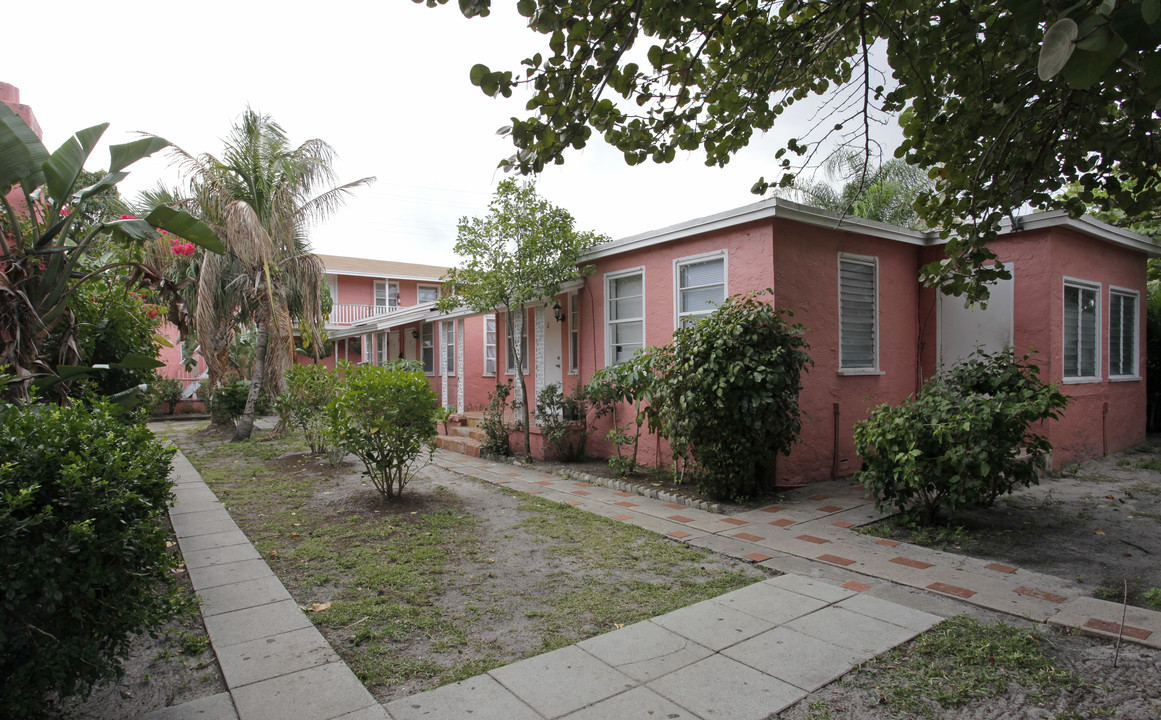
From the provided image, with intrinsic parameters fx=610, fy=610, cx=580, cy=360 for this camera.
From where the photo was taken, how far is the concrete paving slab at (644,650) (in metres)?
3.33

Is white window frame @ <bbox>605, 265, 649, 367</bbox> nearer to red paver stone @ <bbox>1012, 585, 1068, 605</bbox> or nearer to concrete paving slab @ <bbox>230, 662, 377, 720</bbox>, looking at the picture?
red paver stone @ <bbox>1012, 585, 1068, 605</bbox>

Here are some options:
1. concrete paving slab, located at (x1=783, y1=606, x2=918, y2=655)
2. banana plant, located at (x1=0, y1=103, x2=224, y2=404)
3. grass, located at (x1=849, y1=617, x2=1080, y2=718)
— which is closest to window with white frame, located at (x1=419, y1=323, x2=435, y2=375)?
banana plant, located at (x1=0, y1=103, x2=224, y2=404)

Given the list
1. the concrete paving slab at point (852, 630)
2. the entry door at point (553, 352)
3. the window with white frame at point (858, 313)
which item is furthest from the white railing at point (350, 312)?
the concrete paving slab at point (852, 630)

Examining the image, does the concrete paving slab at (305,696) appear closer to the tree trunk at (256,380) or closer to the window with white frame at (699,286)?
the window with white frame at (699,286)

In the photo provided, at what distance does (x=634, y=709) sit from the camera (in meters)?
2.93

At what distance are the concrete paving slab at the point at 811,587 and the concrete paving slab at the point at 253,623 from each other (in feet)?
11.1

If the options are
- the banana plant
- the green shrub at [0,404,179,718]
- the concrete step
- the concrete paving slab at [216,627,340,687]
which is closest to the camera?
the green shrub at [0,404,179,718]

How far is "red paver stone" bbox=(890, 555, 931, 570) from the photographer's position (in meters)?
5.02

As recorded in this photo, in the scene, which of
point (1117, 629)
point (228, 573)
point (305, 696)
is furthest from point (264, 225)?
point (1117, 629)

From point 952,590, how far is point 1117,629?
0.92m

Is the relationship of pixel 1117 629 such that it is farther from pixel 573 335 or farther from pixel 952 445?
pixel 573 335

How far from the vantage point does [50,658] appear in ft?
7.89

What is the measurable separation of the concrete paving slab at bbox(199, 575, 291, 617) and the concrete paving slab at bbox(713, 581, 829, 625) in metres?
3.16

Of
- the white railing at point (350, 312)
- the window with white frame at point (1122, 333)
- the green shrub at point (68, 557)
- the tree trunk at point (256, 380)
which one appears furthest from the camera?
the white railing at point (350, 312)
